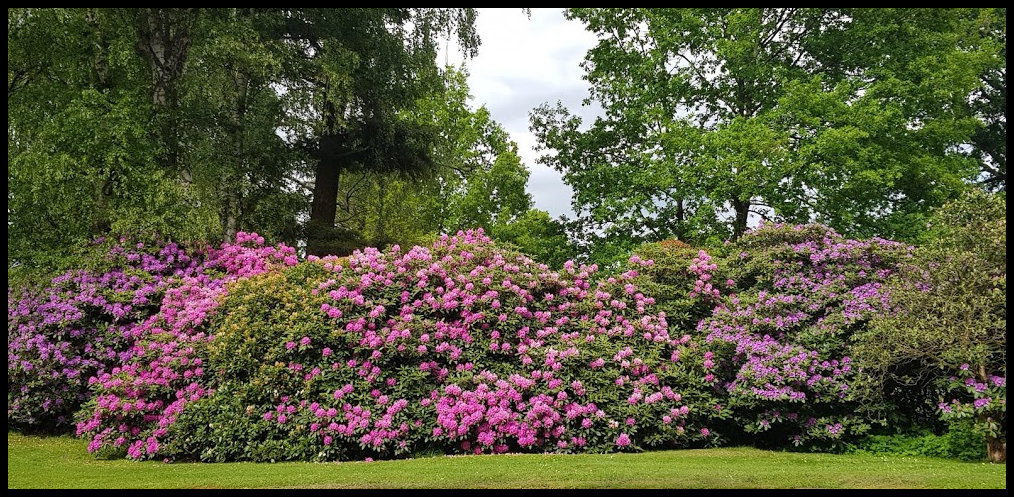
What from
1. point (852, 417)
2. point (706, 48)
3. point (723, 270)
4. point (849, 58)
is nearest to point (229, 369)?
point (723, 270)

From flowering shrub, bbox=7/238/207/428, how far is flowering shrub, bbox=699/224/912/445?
31.1 feet

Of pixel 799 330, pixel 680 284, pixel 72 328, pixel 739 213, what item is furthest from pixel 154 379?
pixel 739 213

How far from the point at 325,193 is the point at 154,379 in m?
9.81

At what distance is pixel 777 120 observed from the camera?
748 inches

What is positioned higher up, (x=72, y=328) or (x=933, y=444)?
(x=72, y=328)

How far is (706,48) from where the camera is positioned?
20453mm

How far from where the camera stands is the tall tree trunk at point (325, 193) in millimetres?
18672

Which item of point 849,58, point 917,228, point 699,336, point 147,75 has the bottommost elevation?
point 699,336

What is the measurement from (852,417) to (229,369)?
8.84 m

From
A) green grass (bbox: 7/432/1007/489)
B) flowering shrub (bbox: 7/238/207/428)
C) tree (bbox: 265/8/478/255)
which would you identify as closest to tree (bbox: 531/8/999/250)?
tree (bbox: 265/8/478/255)

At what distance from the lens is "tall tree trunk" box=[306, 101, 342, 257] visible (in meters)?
18.7

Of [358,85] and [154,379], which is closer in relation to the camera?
[154,379]

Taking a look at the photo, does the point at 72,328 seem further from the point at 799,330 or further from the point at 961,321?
the point at 961,321
